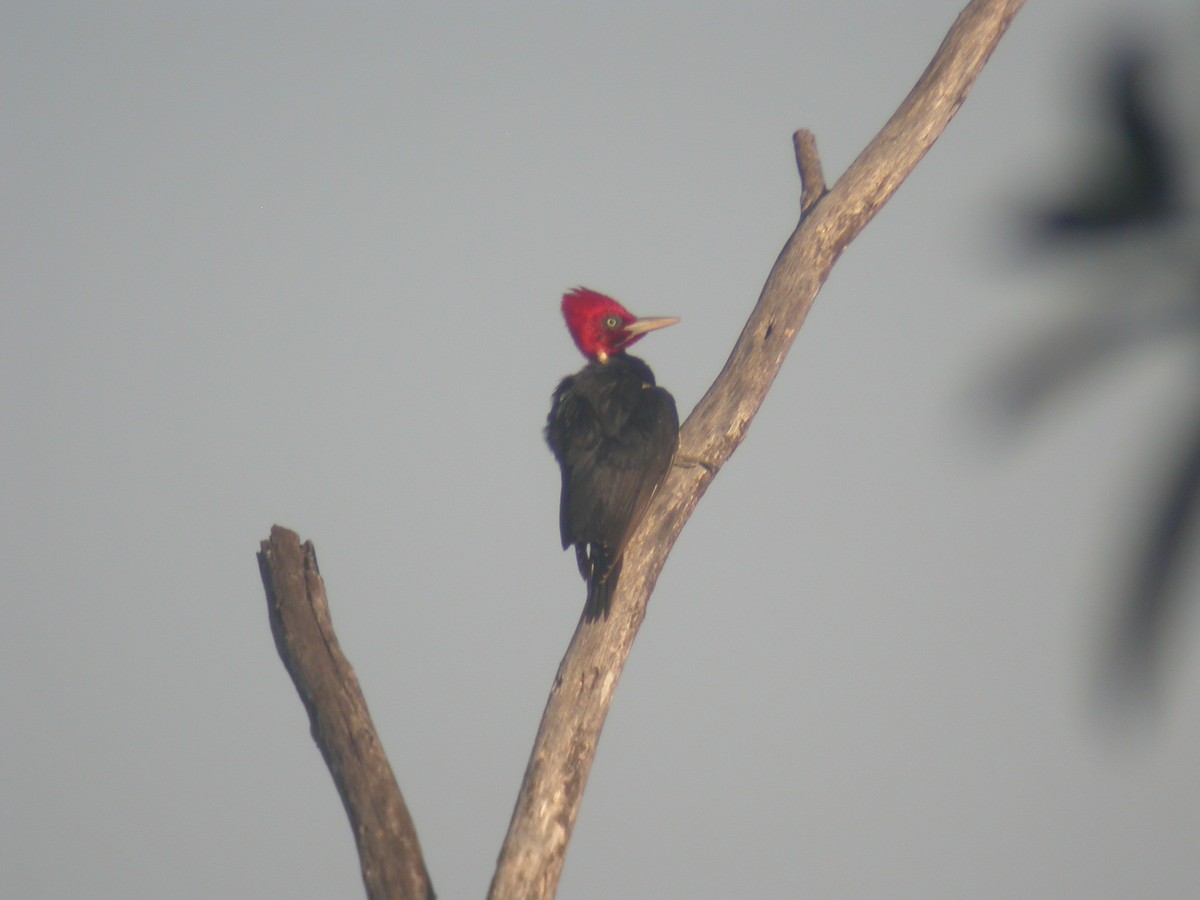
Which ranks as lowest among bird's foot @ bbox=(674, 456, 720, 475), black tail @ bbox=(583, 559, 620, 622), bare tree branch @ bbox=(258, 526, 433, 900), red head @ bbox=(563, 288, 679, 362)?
bare tree branch @ bbox=(258, 526, 433, 900)

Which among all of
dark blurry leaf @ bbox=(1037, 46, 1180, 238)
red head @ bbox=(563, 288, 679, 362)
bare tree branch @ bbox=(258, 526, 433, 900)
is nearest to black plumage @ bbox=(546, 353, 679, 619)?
red head @ bbox=(563, 288, 679, 362)

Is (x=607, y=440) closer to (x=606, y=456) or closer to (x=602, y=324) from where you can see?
(x=606, y=456)

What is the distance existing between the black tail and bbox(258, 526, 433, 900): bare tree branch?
91 centimetres

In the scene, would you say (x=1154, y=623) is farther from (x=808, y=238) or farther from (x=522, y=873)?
(x=808, y=238)

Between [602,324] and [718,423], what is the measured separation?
1468mm

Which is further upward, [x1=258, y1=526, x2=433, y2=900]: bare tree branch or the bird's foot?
the bird's foot

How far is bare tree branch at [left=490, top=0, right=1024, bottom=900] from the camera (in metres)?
3.70

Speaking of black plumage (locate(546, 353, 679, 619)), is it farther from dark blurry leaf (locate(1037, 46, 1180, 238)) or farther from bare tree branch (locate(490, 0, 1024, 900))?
dark blurry leaf (locate(1037, 46, 1180, 238))

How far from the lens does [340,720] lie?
3.71 metres

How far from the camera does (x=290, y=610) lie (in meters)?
3.86

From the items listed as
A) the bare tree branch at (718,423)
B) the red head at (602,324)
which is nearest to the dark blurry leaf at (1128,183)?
the bare tree branch at (718,423)

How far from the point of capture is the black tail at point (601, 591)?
4266 mm

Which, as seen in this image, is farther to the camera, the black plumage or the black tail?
the black plumage

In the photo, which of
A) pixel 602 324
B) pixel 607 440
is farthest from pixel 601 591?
pixel 602 324
